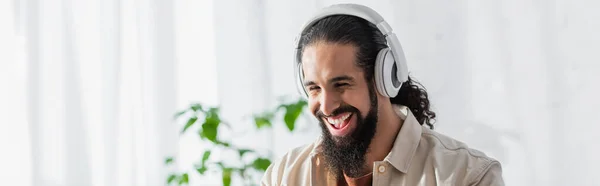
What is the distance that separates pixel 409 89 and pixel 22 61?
139 centimetres

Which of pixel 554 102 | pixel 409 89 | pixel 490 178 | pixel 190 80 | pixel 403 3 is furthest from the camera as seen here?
pixel 190 80

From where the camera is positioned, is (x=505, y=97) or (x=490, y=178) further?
(x=505, y=97)

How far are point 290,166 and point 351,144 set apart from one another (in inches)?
7.2

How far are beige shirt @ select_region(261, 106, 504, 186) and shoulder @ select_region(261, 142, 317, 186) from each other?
0.7 inches

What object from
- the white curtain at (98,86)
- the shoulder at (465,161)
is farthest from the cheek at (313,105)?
the white curtain at (98,86)

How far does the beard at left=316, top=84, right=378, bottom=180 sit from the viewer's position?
1658 mm

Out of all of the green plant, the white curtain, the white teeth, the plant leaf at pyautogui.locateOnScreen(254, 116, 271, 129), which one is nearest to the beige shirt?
the white teeth

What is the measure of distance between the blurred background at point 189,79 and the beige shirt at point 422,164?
1.87ft

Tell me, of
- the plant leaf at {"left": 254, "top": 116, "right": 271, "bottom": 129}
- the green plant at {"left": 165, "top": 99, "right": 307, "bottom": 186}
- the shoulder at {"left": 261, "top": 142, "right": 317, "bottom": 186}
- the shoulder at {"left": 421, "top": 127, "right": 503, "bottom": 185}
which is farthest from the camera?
the plant leaf at {"left": 254, "top": 116, "right": 271, "bottom": 129}

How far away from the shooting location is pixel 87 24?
2.72 metres

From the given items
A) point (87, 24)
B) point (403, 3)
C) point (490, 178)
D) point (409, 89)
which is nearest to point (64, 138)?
point (87, 24)

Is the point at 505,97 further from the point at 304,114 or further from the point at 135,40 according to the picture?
the point at 135,40

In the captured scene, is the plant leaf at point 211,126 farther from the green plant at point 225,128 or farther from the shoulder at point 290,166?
the shoulder at point 290,166

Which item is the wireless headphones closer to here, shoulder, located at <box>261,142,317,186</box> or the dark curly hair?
the dark curly hair
